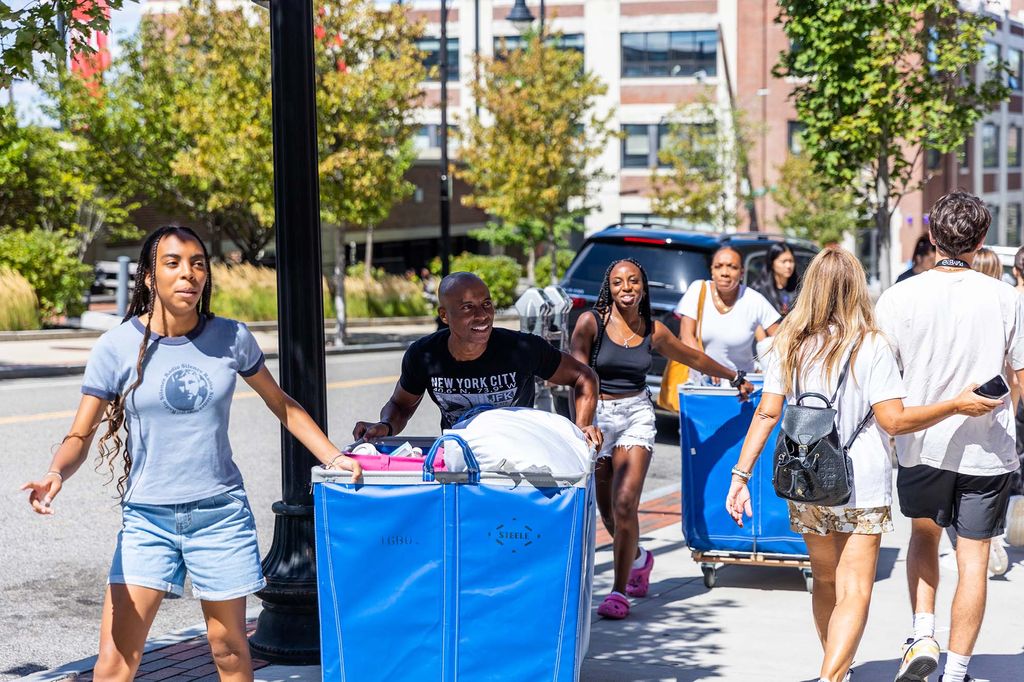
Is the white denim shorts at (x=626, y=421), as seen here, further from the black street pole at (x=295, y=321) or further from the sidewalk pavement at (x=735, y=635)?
the black street pole at (x=295, y=321)

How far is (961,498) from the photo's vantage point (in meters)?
5.10

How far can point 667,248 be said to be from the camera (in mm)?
12148

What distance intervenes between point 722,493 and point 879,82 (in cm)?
1061

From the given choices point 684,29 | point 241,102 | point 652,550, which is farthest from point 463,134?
point 652,550

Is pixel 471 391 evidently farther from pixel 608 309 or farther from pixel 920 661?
pixel 920 661

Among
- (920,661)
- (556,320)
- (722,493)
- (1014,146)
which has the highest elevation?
(1014,146)

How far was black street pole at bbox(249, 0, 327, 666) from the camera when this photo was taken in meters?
5.54

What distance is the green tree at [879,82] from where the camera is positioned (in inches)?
632

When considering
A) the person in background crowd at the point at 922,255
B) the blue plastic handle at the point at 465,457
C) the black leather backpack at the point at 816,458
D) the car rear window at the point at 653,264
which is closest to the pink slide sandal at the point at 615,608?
the black leather backpack at the point at 816,458

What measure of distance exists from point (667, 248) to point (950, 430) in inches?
283

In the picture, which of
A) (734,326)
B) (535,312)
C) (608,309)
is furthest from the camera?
(535,312)

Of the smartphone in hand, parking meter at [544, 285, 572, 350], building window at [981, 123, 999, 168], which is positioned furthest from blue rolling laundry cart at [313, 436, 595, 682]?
building window at [981, 123, 999, 168]

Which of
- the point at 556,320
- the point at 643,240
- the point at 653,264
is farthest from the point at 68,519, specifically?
the point at 643,240

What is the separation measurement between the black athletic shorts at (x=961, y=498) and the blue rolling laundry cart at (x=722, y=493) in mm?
1646
